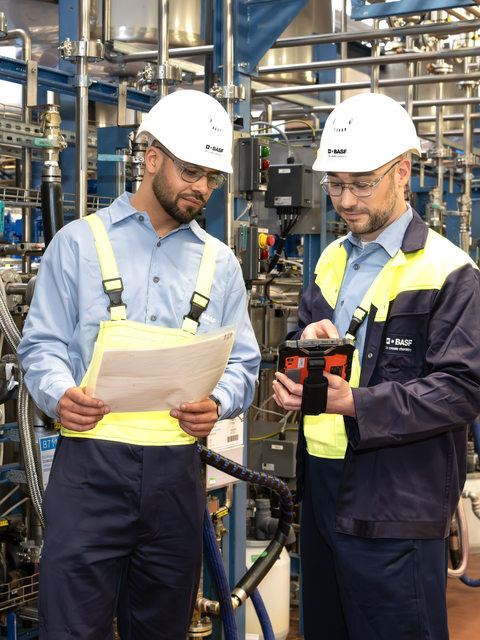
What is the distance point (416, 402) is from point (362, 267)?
465mm

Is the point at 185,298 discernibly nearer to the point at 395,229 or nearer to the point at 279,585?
the point at 395,229

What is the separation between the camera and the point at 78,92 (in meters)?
2.50

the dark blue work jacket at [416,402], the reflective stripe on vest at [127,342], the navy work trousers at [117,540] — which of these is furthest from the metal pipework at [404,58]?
the navy work trousers at [117,540]

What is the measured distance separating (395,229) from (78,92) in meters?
1.20

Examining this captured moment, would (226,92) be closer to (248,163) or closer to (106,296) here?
(248,163)

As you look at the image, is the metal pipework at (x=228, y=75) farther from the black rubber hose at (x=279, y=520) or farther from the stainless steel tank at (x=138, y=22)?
the stainless steel tank at (x=138, y=22)

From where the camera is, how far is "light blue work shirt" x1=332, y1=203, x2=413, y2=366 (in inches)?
77.2

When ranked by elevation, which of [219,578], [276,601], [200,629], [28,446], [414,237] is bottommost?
[276,601]

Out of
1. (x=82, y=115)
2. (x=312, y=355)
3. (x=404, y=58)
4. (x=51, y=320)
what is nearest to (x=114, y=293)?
(x=51, y=320)

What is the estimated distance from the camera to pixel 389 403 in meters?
1.75

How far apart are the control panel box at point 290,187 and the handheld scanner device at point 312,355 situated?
222 cm

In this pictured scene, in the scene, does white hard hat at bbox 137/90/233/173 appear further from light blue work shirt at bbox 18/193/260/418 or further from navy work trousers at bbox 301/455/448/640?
navy work trousers at bbox 301/455/448/640

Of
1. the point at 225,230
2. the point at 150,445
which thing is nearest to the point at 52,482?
the point at 150,445

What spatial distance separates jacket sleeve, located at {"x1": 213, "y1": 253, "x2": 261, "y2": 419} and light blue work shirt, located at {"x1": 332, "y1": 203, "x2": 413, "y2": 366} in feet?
0.87
